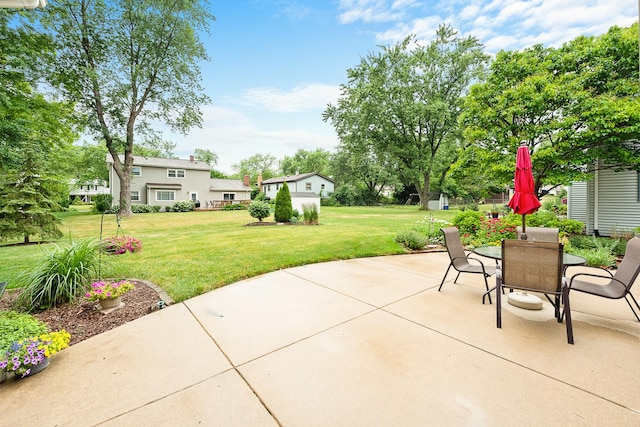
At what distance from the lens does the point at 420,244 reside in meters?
7.35

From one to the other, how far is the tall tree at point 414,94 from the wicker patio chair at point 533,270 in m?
20.9

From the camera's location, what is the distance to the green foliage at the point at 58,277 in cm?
346

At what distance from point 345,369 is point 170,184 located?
31.9 meters

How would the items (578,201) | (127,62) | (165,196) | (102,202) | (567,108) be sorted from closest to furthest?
1. (567,108)
2. (578,201)
3. (127,62)
4. (102,202)
5. (165,196)

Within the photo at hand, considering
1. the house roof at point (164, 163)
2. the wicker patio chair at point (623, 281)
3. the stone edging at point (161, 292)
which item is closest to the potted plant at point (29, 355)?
the stone edging at point (161, 292)

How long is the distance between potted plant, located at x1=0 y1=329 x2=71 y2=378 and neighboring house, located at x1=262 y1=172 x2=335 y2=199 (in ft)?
110

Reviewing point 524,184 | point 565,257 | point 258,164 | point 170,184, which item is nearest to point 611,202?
point 565,257

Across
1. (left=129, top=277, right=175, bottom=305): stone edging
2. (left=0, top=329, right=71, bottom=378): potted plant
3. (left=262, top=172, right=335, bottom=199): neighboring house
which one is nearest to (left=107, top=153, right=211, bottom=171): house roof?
(left=262, top=172, right=335, bottom=199): neighboring house

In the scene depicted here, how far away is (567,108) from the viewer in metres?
7.23

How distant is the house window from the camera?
1110 inches

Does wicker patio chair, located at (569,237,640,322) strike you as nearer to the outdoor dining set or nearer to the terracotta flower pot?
the outdoor dining set

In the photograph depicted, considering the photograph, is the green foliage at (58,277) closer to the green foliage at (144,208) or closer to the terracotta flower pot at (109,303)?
the terracotta flower pot at (109,303)

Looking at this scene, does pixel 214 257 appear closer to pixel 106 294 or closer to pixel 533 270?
pixel 106 294

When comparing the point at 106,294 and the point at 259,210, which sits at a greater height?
the point at 259,210
